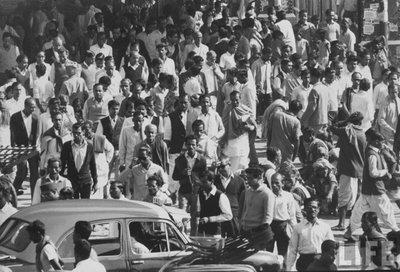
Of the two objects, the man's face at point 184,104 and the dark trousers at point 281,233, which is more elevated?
the man's face at point 184,104

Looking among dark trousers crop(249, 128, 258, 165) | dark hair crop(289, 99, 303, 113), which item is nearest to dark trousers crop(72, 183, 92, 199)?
dark trousers crop(249, 128, 258, 165)

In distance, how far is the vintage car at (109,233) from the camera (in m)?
16.1

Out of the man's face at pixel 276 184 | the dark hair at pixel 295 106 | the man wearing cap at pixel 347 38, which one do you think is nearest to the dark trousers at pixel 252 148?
the dark hair at pixel 295 106

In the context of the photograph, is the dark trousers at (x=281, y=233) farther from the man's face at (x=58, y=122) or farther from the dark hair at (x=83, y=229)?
the man's face at (x=58, y=122)

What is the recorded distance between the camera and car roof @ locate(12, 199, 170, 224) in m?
16.3

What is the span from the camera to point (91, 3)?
3412 centimetres

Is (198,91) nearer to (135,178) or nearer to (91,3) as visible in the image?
(135,178)

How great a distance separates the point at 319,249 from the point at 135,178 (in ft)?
12.8

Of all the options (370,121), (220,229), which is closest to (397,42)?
(370,121)

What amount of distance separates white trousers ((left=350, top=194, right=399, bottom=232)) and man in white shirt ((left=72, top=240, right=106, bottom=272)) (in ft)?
21.6

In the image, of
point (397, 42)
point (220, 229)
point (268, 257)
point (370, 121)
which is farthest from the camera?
point (397, 42)

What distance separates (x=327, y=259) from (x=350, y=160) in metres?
6.91

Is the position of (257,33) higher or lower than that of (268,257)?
higher

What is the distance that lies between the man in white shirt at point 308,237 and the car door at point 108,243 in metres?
1.90
